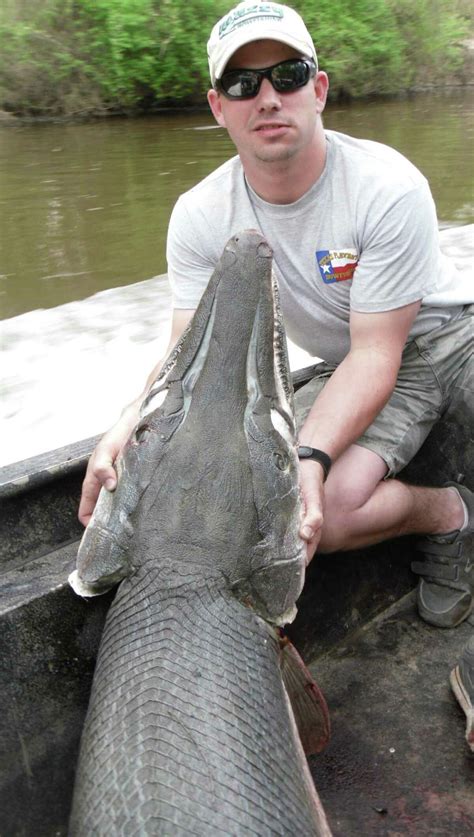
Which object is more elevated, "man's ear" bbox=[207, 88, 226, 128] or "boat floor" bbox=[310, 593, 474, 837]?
"man's ear" bbox=[207, 88, 226, 128]

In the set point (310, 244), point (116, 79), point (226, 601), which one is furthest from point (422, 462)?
point (116, 79)

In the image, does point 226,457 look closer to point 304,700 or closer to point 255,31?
point 304,700

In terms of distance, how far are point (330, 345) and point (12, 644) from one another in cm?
134

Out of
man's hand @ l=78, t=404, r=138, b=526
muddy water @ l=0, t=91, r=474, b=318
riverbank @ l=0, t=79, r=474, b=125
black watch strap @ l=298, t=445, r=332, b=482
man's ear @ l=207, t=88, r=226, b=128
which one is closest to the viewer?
man's hand @ l=78, t=404, r=138, b=526

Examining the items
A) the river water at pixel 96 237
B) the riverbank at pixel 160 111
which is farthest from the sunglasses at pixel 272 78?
the riverbank at pixel 160 111

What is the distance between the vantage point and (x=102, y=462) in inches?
Answer: 77.6

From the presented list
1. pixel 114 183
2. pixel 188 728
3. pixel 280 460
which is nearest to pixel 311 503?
pixel 280 460

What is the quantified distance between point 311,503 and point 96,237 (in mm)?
7450

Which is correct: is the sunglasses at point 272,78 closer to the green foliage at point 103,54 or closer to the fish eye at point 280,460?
the fish eye at point 280,460

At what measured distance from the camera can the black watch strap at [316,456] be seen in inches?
84.2

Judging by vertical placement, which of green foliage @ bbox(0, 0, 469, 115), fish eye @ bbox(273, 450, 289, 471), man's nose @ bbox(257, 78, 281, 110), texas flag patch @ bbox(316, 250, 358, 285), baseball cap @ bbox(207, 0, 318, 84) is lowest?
green foliage @ bbox(0, 0, 469, 115)

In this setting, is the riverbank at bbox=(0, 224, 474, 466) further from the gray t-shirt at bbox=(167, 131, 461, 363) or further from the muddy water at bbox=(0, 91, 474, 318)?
the gray t-shirt at bbox=(167, 131, 461, 363)

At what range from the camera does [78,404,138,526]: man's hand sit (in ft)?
6.43

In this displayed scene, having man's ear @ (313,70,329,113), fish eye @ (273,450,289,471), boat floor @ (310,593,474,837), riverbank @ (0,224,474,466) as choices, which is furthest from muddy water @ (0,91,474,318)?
fish eye @ (273,450,289,471)
